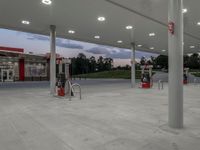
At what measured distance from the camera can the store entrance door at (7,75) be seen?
88.7 feet

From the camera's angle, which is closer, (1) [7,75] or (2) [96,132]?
(2) [96,132]

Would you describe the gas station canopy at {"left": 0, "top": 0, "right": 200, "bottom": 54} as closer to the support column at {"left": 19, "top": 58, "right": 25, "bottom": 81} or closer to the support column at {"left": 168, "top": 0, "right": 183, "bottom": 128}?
the support column at {"left": 168, "top": 0, "right": 183, "bottom": 128}

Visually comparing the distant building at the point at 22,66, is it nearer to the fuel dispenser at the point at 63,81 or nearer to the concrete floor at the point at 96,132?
the fuel dispenser at the point at 63,81

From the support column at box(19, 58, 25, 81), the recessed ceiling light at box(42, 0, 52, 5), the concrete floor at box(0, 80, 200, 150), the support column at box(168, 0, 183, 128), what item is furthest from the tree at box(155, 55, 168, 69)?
the support column at box(168, 0, 183, 128)

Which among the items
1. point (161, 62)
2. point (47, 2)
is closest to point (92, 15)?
point (47, 2)

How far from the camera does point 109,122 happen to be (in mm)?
4719

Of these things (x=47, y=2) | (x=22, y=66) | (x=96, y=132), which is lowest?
(x=96, y=132)

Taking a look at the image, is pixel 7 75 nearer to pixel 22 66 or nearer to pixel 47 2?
pixel 22 66

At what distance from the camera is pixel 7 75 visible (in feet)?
89.7

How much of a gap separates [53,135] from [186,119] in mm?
3340

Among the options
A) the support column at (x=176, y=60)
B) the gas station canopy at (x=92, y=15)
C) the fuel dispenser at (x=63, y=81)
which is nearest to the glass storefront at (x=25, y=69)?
the gas station canopy at (x=92, y=15)

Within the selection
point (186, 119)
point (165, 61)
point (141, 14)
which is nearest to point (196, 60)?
point (165, 61)

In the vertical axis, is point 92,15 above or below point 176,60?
above

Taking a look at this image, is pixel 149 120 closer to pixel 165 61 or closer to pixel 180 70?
pixel 180 70
